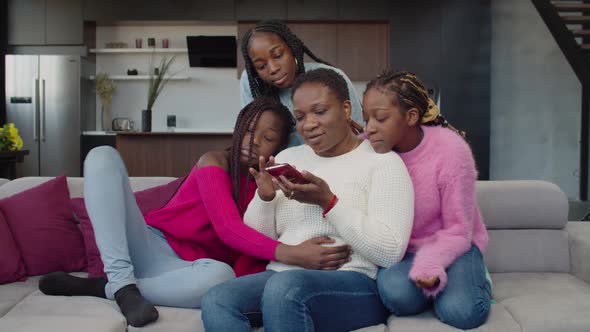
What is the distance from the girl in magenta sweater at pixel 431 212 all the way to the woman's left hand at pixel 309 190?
24cm

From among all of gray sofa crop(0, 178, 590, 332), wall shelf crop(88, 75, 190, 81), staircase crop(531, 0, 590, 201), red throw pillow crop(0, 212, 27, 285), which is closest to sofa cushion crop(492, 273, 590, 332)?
gray sofa crop(0, 178, 590, 332)

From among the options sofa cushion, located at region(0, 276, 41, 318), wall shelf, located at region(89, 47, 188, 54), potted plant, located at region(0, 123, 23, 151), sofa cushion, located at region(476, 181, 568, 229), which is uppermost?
wall shelf, located at region(89, 47, 188, 54)

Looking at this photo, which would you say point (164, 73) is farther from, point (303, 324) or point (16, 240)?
point (303, 324)

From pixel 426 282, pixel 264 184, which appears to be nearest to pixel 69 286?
pixel 264 184

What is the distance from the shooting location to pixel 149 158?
19.0 ft

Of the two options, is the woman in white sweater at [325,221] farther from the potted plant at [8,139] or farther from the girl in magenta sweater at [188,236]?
the potted plant at [8,139]

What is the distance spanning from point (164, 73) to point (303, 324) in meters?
6.40

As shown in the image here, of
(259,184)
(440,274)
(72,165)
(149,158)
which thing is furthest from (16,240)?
(72,165)

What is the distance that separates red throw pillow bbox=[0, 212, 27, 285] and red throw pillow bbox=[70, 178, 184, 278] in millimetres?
220

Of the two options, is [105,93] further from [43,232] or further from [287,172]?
[287,172]

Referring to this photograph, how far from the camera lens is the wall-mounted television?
727 cm

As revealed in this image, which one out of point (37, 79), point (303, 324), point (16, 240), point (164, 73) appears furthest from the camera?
point (164, 73)

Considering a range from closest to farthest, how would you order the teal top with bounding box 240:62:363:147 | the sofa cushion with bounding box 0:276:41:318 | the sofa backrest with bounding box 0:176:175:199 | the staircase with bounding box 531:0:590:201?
the sofa cushion with bounding box 0:276:41:318
the teal top with bounding box 240:62:363:147
the sofa backrest with bounding box 0:176:175:199
the staircase with bounding box 531:0:590:201

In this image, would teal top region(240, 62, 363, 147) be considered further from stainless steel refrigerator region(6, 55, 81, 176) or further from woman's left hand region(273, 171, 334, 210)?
stainless steel refrigerator region(6, 55, 81, 176)
